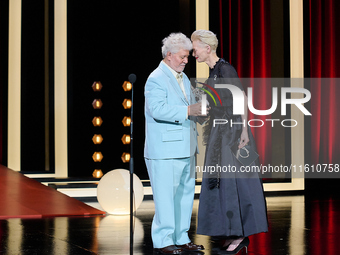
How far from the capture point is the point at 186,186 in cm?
304

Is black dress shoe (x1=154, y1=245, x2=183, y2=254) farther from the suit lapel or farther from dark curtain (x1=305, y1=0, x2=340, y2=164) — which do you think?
dark curtain (x1=305, y1=0, x2=340, y2=164)

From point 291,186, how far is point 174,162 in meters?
3.81

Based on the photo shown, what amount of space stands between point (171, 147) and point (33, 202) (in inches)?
93.8

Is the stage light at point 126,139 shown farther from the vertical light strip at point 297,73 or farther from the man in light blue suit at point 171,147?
the man in light blue suit at point 171,147

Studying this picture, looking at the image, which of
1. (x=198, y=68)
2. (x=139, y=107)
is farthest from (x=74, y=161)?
(x=198, y=68)

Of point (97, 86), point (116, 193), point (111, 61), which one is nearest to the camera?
point (116, 193)

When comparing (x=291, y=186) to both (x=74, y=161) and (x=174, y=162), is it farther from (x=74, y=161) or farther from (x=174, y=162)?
(x=174, y=162)

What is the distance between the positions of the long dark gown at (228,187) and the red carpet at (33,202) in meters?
2.02

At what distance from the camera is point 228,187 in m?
2.96

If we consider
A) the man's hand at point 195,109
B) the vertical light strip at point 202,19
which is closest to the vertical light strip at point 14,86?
the vertical light strip at point 202,19

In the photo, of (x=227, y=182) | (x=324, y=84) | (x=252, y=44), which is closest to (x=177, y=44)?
(x=227, y=182)

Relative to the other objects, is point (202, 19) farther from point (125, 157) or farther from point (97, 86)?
point (125, 157)

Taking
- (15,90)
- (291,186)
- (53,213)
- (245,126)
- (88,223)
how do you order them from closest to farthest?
(245,126) → (88,223) → (53,213) → (291,186) → (15,90)

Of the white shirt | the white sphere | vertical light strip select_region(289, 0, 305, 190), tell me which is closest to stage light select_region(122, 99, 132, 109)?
vertical light strip select_region(289, 0, 305, 190)
